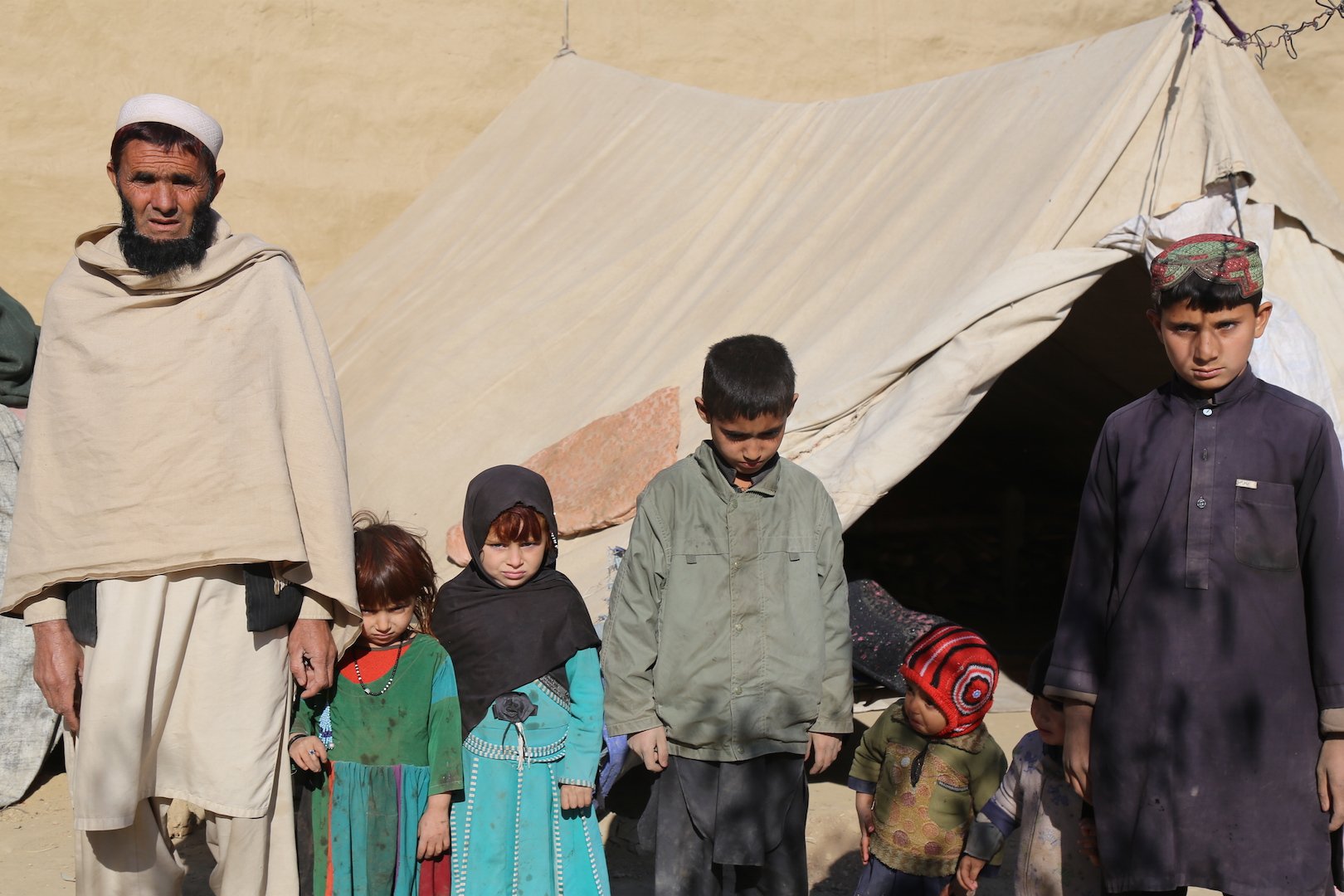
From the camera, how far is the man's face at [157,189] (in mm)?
2111

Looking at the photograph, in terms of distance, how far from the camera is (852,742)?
13.3ft

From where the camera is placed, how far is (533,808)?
7.69 feet

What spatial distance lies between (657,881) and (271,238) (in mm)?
6972

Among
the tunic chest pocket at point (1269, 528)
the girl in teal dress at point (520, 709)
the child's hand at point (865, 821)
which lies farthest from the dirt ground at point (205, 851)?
the tunic chest pocket at point (1269, 528)

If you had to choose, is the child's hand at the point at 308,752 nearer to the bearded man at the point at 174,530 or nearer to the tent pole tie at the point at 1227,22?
the bearded man at the point at 174,530

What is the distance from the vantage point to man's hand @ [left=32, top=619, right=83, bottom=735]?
205cm

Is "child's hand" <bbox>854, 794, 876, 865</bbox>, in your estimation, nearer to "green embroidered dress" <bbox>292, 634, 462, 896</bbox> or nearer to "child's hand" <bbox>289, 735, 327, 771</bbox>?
"green embroidered dress" <bbox>292, 634, 462, 896</bbox>

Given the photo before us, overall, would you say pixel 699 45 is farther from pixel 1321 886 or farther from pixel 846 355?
pixel 1321 886

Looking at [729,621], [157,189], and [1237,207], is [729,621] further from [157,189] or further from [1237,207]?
[1237,207]

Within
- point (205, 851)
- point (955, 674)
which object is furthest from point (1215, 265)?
point (205, 851)

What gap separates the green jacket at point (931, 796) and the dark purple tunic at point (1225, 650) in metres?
0.50

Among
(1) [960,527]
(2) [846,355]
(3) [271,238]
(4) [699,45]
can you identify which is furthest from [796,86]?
(2) [846,355]

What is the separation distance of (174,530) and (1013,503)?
179 inches

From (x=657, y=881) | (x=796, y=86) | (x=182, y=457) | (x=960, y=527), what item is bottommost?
(x=657, y=881)
